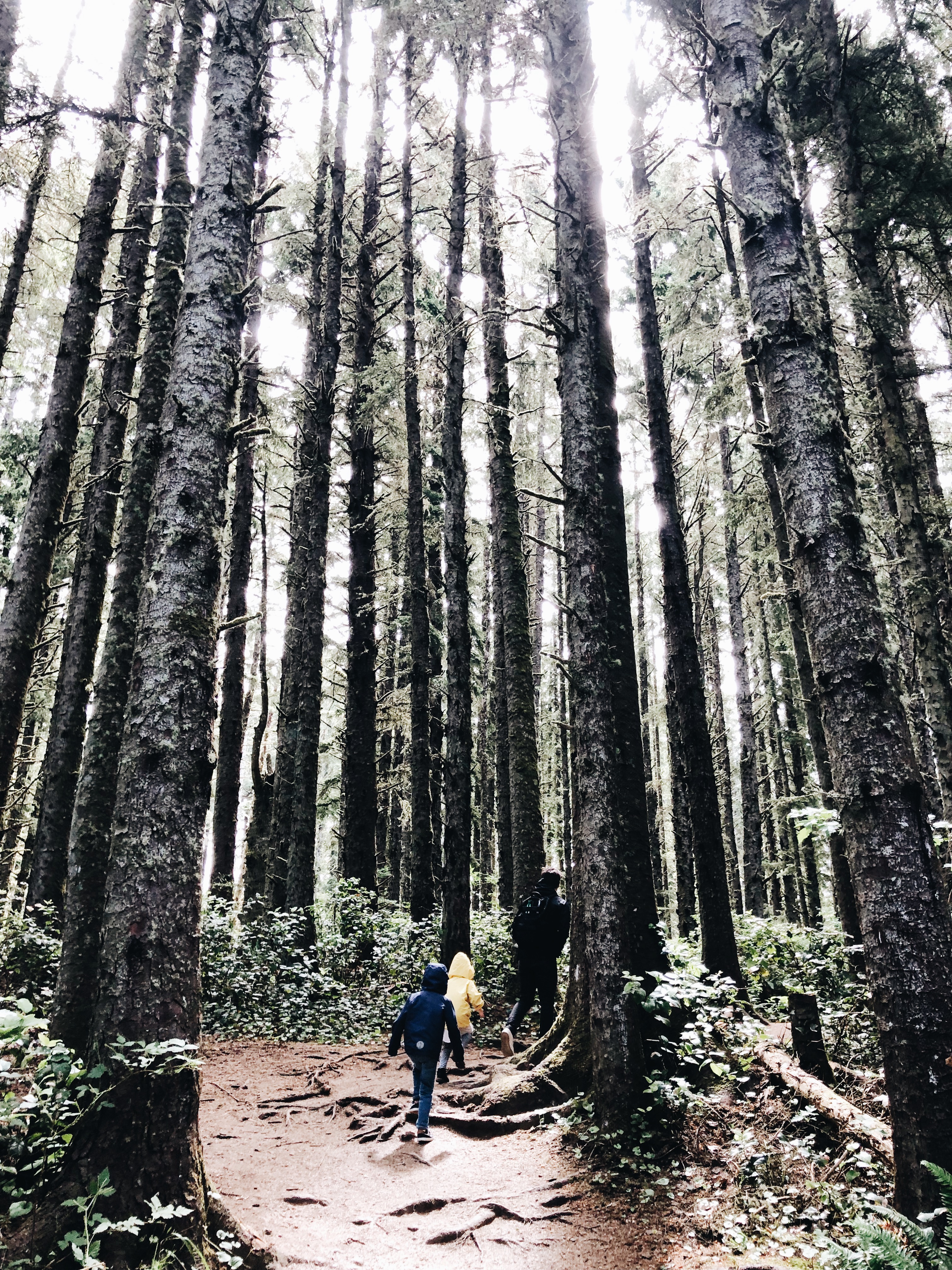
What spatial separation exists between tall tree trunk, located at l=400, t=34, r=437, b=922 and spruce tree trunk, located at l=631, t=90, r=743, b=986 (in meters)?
4.78

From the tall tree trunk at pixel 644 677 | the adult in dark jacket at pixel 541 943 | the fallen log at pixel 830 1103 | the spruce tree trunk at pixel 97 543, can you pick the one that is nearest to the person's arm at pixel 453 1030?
the adult in dark jacket at pixel 541 943

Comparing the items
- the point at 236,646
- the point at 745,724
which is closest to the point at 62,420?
the point at 236,646

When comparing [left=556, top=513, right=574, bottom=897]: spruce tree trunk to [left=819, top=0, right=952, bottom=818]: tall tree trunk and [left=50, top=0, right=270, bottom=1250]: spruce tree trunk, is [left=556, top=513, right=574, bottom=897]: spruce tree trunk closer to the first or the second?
[left=819, top=0, right=952, bottom=818]: tall tree trunk

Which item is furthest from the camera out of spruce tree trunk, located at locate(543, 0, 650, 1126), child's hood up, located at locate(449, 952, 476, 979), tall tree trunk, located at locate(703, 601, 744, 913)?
tall tree trunk, located at locate(703, 601, 744, 913)

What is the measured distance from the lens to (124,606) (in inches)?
278

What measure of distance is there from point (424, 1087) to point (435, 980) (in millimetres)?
964

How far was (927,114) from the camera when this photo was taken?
10922 millimetres

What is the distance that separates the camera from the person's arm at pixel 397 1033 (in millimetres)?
6992

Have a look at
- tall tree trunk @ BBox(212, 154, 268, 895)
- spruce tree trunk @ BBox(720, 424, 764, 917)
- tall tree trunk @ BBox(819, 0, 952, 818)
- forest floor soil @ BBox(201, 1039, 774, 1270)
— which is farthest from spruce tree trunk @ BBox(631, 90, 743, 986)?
tall tree trunk @ BBox(212, 154, 268, 895)

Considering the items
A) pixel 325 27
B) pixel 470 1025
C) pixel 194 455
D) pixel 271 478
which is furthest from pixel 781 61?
pixel 271 478

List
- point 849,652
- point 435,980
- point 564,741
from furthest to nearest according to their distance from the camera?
point 564,741
point 435,980
point 849,652

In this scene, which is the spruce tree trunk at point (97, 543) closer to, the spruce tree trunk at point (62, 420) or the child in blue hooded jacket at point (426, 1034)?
the spruce tree trunk at point (62, 420)

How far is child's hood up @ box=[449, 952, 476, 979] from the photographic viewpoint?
927cm

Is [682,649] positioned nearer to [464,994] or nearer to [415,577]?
[464,994]
